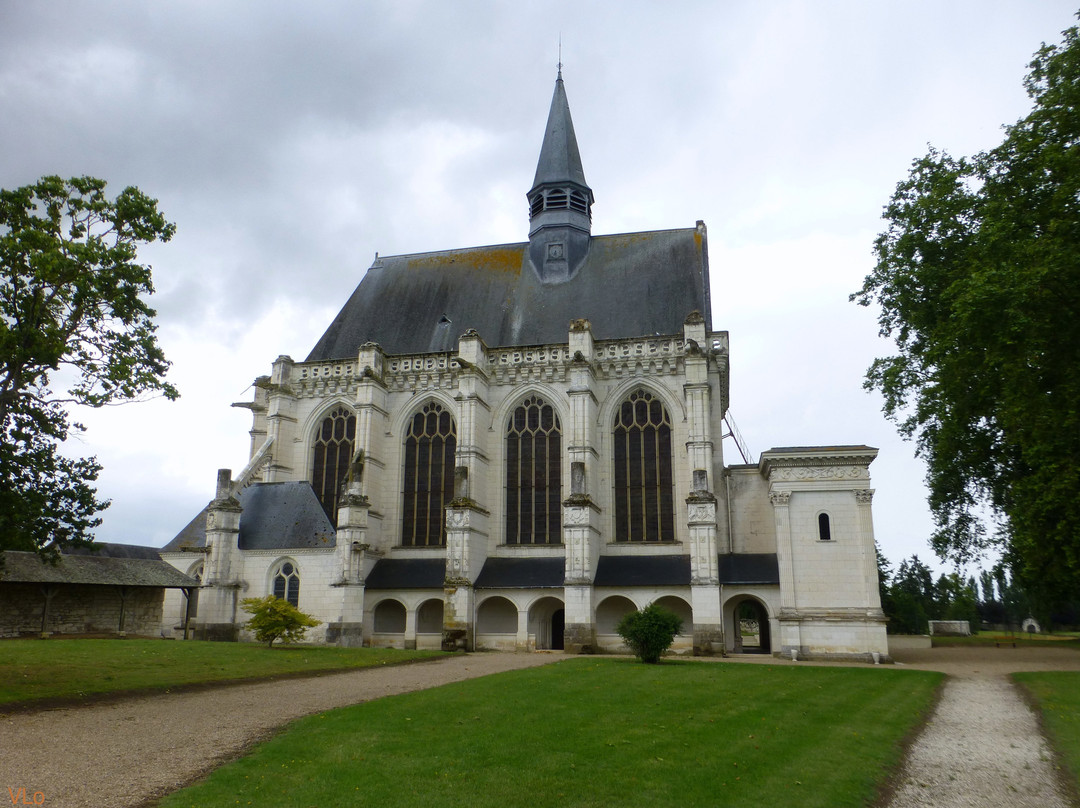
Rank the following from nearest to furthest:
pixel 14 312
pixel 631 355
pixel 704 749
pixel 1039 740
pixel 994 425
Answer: pixel 704 749 → pixel 1039 740 → pixel 14 312 → pixel 994 425 → pixel 631 355

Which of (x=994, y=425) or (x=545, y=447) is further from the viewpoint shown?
(x=545, y=447)

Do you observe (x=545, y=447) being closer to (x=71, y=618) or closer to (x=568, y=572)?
(x=568, y=572)

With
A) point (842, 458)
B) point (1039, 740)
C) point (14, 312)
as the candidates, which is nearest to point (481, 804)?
point (1039, 740)

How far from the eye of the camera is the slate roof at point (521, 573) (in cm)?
2831

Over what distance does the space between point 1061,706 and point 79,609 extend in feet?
97.3

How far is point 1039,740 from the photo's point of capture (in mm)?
11258

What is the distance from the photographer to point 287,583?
29.0 meters

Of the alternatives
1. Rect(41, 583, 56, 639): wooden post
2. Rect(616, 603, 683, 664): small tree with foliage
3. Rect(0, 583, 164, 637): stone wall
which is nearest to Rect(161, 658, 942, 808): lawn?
Rect(616, 603, 683, 664): small tree with foliage

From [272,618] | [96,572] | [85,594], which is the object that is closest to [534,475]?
[272,618]

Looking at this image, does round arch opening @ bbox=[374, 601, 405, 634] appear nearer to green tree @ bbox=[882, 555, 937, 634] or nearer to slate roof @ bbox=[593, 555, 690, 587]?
slate roof @ bbox=[593, 555, 690, 587]

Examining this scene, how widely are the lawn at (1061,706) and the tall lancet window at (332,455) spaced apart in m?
24.8

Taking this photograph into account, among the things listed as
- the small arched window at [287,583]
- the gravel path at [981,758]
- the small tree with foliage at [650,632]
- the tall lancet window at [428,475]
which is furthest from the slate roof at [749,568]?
the small arched window at [287,583]

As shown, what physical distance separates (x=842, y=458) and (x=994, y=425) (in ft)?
16.5

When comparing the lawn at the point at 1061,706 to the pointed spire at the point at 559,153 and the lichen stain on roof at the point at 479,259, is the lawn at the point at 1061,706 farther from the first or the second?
the pointed spire at the point at 559,153
